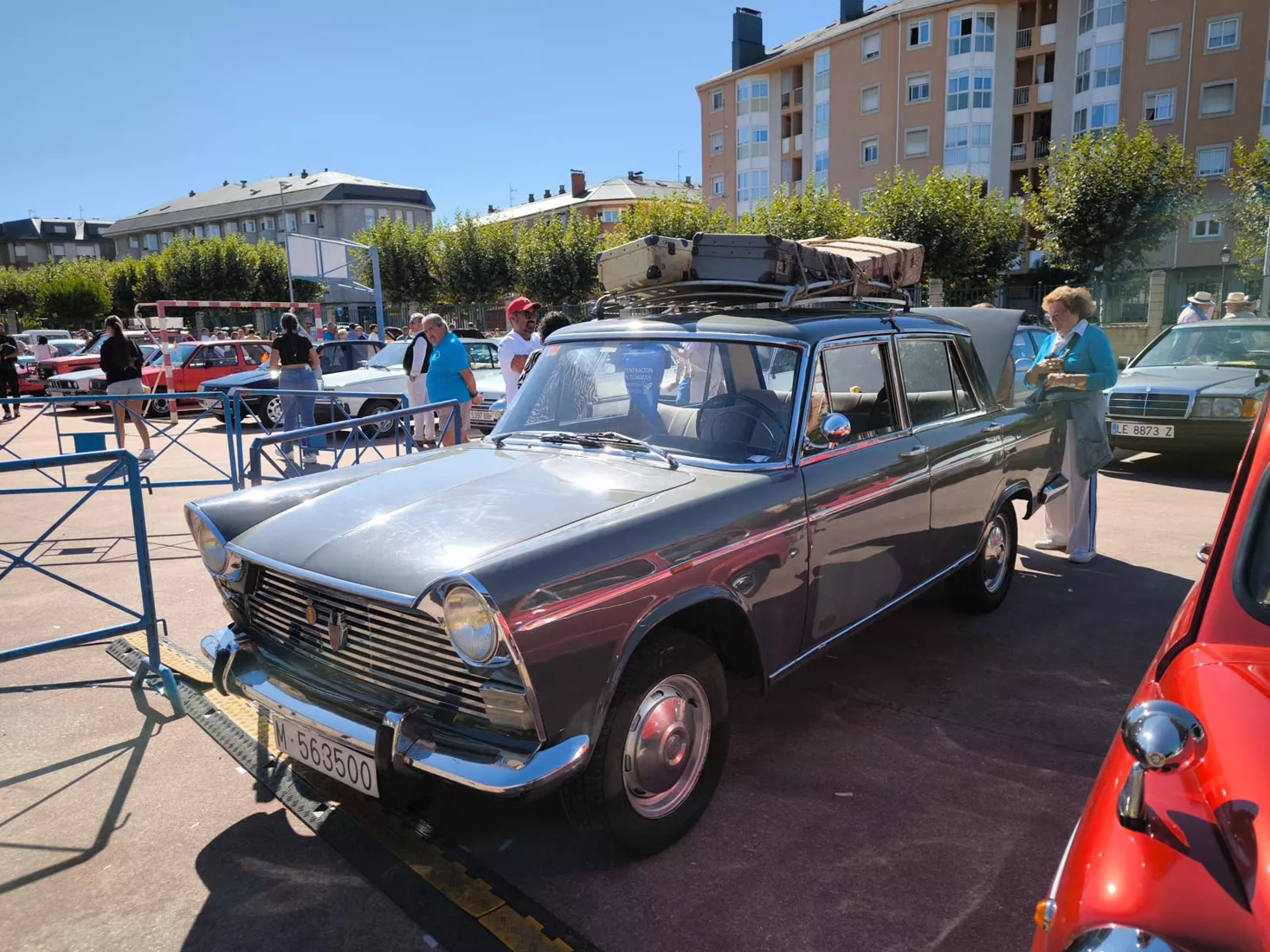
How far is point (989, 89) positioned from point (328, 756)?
48154mm

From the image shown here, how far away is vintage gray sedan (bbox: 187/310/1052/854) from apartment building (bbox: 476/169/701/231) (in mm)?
Answer: 64095

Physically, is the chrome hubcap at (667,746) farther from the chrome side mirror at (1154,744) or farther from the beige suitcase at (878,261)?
the beige suitcase at (878,261)

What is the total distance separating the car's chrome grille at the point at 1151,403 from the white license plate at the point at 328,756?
878cm

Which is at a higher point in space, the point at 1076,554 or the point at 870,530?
the point at 870,530

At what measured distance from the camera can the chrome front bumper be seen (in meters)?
2.43

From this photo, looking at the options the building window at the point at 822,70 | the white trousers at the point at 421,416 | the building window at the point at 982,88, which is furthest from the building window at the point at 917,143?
the white trousers at the point at 421,416

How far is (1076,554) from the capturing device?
6457mm

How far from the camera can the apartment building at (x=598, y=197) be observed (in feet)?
232

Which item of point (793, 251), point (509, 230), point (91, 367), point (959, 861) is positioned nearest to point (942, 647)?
point (959, 861)

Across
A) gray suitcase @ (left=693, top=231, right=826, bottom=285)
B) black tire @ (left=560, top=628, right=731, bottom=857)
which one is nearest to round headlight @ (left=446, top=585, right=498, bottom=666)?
black tire @ (left=560, top=628, right=731, bottom=857)

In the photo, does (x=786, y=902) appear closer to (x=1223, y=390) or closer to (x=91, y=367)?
(x=1223, y=390)

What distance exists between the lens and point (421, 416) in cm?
964

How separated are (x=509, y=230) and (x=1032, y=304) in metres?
23.5

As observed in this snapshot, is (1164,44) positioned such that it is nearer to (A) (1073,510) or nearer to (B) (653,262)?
(A) (1073,510)
